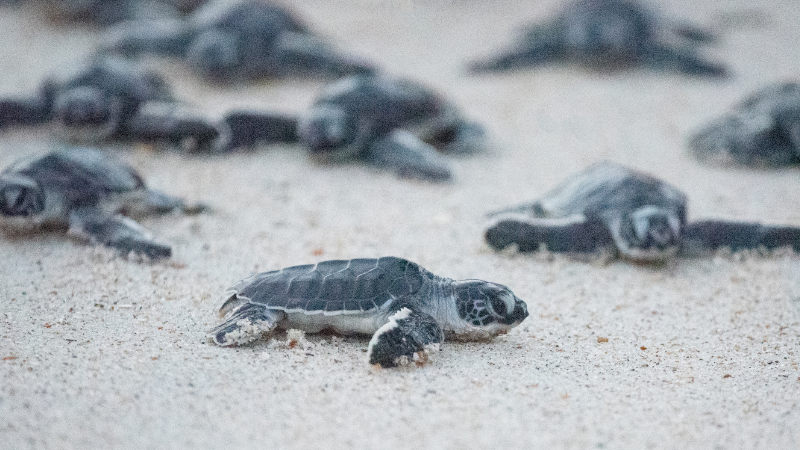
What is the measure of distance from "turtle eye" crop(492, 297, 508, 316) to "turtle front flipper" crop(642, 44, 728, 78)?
4907 millimetres

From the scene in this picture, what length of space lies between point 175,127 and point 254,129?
52 centimetres

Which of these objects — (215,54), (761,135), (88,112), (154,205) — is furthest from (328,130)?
(761,135)

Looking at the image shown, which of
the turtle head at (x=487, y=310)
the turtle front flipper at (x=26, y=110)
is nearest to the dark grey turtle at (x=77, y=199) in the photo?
the turtle head at (x=487, y=310)

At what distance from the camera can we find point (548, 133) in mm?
4602

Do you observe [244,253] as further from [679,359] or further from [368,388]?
[679,359]

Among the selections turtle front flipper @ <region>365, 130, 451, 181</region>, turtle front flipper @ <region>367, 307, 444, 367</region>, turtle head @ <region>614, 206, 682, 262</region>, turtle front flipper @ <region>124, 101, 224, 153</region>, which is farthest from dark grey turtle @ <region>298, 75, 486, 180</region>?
turtle front flipper @ <region>367, 307, 444, 367</region>

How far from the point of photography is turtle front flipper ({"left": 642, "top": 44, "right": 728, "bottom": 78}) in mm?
5801

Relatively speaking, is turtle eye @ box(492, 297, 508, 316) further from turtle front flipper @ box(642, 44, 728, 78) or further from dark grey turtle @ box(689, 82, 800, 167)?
turtle front flipper @ box(642, 44, 728, 78)

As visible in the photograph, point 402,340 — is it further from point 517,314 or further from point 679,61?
point 679,61

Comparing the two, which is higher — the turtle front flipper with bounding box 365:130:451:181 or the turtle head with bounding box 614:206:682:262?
the turtle head with bounding box 614:206:682:262

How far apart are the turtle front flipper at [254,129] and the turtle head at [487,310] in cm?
260

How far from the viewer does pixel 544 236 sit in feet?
9.11

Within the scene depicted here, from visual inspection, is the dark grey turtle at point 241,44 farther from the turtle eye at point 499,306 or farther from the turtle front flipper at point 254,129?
the turtle eye at point 499,306

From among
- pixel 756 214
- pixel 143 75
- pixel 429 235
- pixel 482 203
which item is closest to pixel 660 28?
pixel 756 214
